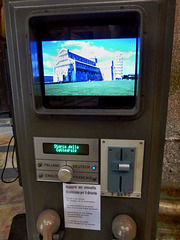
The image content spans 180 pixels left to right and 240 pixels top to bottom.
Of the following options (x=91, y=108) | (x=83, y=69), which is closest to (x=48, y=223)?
(x=91, y=108)

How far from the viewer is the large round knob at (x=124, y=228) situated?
2.46 feet

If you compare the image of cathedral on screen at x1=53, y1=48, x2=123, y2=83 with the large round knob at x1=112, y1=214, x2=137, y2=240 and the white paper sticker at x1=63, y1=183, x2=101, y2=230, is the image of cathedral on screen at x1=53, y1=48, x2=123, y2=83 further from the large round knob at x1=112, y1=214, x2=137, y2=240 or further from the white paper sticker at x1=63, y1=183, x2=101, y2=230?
the large round knob at x1=112, y1=214, x2=137, y2=240

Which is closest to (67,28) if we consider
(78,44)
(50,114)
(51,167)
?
(78,44)

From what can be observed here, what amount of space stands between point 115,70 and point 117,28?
14 cm

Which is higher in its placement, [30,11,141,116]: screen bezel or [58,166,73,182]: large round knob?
[30,11,141,116]: screen bezel

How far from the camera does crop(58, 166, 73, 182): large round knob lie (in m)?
0.75

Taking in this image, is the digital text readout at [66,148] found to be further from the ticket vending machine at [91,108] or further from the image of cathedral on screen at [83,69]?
the image of cathedral on screen at [83,69]

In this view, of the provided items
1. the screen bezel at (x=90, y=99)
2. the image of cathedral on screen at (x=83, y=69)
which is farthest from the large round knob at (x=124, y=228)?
the image of cathedral on screen at (x=83, y=69)

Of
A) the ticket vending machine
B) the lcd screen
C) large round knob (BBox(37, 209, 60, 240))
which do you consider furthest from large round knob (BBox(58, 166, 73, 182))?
the lcd screen

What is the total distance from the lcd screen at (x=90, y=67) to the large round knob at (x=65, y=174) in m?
0.27

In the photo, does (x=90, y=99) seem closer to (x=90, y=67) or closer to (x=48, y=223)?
(x=90, y=67)

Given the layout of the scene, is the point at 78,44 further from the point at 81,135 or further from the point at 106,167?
the point at 106,167

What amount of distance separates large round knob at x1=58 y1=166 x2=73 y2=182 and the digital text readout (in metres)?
0.06

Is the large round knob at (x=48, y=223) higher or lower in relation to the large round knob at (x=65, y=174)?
lower
